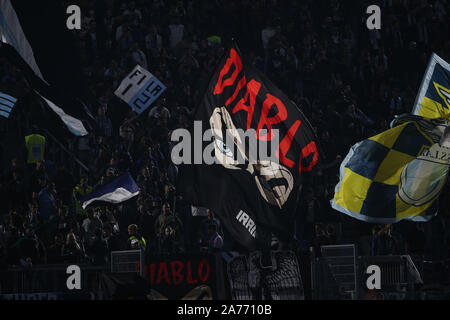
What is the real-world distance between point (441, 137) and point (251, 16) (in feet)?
36.7

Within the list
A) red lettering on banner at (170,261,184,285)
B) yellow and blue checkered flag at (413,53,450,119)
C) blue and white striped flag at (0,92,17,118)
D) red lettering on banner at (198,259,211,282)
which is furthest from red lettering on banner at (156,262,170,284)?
blue and white striped flag at (0,92,17,118)

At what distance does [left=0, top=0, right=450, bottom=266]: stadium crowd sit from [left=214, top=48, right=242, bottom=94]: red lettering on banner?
255 centimetres

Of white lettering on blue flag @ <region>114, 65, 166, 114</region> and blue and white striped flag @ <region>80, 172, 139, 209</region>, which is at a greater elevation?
white lettering on blue flag @ <region>114, 65, 166, 114</region>

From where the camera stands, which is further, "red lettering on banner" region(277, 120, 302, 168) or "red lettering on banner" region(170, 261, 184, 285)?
"red lettering on banner" region(170, 261, 184, 285)

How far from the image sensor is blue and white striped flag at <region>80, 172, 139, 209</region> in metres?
17.3

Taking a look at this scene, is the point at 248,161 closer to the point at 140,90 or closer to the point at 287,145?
the point at 287,145

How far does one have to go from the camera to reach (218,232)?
55.9 feet

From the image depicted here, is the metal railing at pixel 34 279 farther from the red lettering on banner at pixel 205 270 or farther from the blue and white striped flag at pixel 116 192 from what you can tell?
the blue and white striped flag at pixel 116 192

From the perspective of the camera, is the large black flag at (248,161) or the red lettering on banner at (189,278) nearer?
the large black flag at (248,161)

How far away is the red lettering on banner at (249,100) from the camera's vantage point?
13.3m

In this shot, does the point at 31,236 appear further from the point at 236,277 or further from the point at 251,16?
the point at 251,16

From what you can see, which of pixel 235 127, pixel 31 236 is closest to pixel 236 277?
pixel 235 127

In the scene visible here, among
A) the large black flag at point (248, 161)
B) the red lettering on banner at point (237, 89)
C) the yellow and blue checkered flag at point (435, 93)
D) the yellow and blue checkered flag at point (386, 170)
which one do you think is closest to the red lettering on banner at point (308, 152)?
the large black flag at point (248, 161)

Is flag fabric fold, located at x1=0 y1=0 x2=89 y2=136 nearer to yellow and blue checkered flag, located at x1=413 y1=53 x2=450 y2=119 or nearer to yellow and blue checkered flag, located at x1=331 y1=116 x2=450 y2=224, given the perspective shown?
yellow and blue checkered flag, located at x1=331 y1=116 x2=450 y2=224
